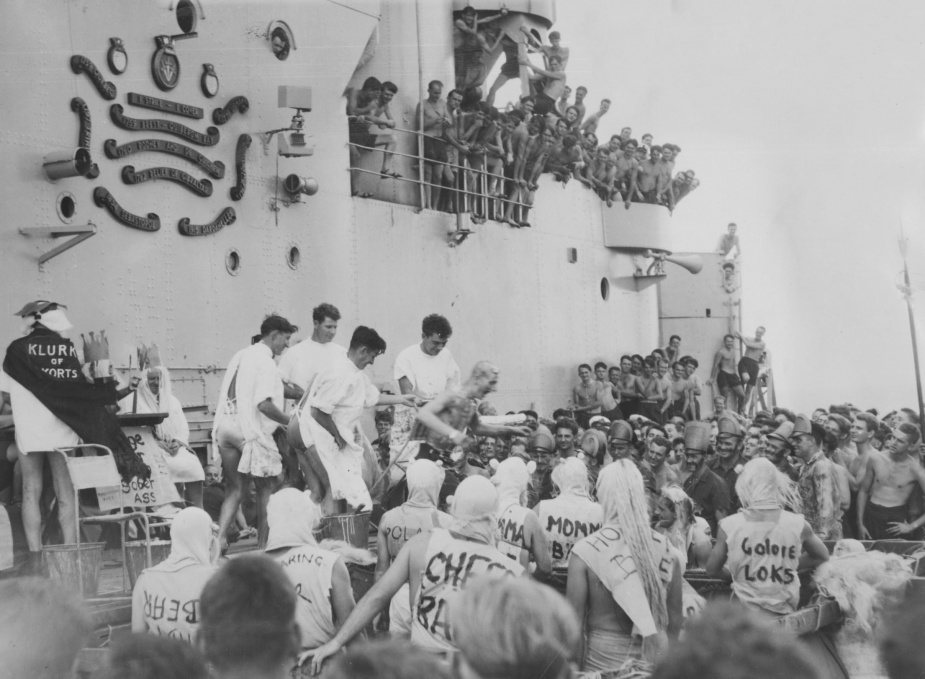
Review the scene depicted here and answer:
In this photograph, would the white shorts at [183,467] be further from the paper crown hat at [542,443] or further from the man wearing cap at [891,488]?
the man wearing cap at [891,488]

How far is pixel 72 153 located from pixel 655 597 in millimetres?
6134

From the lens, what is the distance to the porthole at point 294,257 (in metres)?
11.4

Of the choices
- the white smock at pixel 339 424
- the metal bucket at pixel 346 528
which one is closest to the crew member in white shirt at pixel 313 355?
the white smock at pixel 339 424

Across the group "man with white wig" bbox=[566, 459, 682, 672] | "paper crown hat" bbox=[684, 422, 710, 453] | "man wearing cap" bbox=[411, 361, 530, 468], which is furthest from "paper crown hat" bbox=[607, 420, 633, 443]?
"man with white wig" bbox=[566, 459, 682, 672]

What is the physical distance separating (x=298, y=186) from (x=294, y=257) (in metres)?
0.74

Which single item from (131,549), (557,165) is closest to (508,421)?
(131,549)

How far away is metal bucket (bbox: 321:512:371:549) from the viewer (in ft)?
24.0

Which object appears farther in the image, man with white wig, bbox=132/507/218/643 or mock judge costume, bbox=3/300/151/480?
mock judge costume, bbox=3/300/151/480

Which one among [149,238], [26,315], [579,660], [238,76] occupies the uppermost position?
[238,76]

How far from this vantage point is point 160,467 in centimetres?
752

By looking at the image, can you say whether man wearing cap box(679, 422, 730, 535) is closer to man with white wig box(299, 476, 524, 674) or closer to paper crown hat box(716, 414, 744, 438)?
paper crown hat box(716, 414, 744, 438)

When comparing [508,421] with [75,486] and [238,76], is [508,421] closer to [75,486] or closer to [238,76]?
[75,486]

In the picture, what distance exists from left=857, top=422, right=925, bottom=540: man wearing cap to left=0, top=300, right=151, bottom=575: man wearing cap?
5.74 m

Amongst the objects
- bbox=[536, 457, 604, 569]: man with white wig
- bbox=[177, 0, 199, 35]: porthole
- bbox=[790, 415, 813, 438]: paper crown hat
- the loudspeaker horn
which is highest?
bbox=[177, 0, 199, 35]: porthole
